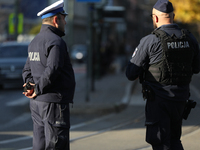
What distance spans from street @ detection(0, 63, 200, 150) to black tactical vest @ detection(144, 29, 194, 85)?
217cm

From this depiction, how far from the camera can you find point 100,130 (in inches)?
282

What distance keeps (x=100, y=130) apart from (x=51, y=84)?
11.7ft

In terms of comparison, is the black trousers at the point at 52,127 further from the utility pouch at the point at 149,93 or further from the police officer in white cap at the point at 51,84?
the utility pouch at the point at 149,93

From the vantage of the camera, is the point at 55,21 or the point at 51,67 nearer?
the point at 51,67

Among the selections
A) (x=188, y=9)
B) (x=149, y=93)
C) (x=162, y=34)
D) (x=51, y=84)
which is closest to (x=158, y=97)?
(x=149, y=93)

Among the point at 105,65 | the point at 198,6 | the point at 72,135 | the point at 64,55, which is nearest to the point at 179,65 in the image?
the point at 64,55

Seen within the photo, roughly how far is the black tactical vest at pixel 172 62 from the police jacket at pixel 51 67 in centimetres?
82

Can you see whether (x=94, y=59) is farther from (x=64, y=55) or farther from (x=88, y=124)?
(x=64, y=55)

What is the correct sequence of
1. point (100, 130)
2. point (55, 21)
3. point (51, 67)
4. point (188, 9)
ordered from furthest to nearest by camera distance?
point (188, 9) < point (100, 130) < point (55, 21) < point (51, 67)

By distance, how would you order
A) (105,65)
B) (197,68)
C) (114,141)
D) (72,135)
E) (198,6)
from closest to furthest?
(197,68), (114,141), (72,135), (105,65), (198,6)

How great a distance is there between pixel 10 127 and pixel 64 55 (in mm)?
4188

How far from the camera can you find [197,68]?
13.3 feet

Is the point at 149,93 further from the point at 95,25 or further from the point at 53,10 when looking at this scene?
the point at 95,25

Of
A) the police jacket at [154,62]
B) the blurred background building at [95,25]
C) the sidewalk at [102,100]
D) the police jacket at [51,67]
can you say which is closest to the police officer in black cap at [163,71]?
the police jacket at [154,62]
